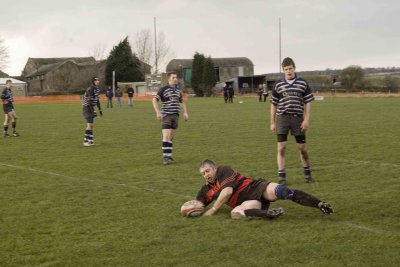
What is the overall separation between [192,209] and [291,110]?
11.5 feet

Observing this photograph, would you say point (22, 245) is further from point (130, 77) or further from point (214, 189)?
point (130, 77)

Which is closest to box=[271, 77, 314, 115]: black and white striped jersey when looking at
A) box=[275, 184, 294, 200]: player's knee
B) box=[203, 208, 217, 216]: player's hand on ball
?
box=[275, 184, 294, 200]: player's knee

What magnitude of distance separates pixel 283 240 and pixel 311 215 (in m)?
1.36

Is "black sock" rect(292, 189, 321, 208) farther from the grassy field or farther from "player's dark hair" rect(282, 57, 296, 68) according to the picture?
"player's dark hair" rect(282, 57, 296, 68)

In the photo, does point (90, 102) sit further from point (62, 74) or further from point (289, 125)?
point (62, 74)

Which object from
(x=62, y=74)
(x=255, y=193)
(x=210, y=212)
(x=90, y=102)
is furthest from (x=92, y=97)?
(x=62, y=74)

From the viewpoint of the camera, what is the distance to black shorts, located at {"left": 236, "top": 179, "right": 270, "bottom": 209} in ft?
26.5

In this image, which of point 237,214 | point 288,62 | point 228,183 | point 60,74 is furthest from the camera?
point 60,74

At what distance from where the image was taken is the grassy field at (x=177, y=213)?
6.25 m

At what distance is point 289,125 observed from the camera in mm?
Answer: 10750

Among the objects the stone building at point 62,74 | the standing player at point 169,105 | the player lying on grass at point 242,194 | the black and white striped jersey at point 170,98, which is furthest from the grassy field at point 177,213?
the stone building at point 62,74

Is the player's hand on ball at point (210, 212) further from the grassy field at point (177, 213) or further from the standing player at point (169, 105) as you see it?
the standing player at point (169, 105)

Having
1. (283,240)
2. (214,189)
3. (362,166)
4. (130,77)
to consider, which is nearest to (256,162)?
(362,166)

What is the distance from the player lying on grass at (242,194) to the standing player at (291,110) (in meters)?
2.55
